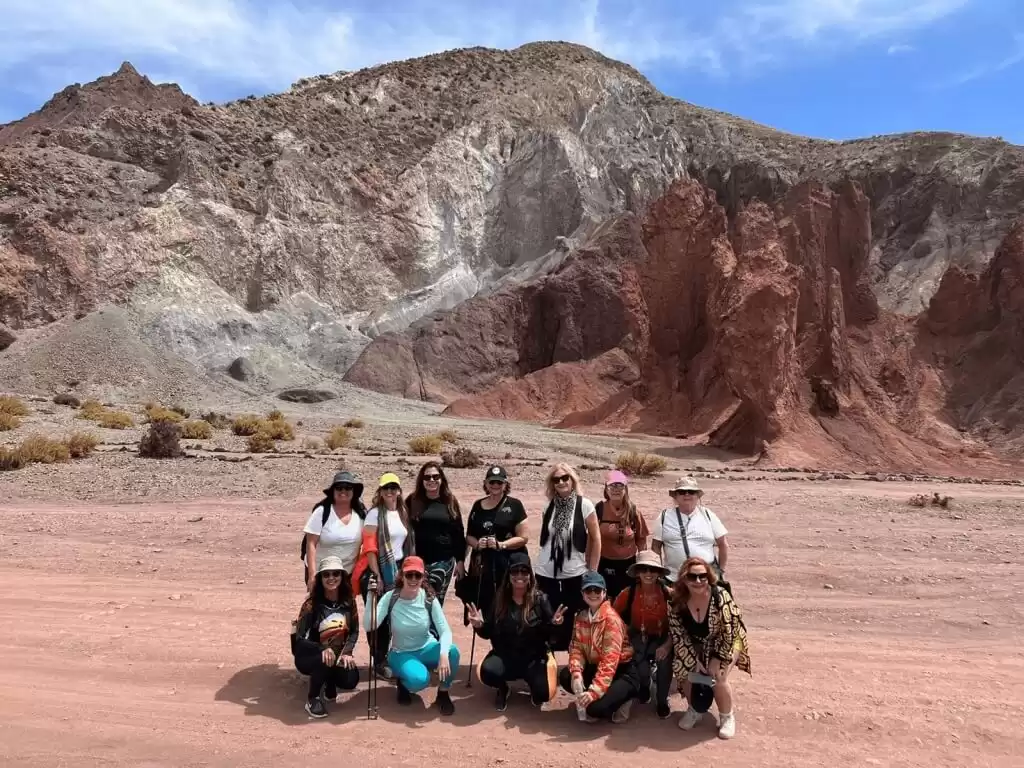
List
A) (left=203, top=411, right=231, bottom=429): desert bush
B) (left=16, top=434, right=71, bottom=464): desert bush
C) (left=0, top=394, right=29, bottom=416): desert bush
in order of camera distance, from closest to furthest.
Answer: (left=16, top=434, right=71, bottom=464): desert bush < (left=0, top=394, right=29, bottom=416): desert bush < (left=203, top=411, right=231, bottom=429): desert bush

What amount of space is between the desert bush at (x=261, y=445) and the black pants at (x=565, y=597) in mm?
14818

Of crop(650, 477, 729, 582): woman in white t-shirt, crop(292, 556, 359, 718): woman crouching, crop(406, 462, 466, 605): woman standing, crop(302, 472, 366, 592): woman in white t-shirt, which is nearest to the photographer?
crop(292, 556, 359, 718): woman crouching

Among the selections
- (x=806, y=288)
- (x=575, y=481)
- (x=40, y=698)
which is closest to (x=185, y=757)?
(x=40, y=698)

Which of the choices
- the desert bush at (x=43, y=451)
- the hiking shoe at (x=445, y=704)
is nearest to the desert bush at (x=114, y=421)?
the desert bush at (x=43, y=451)

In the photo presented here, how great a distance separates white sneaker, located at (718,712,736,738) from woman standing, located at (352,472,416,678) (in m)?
2.18

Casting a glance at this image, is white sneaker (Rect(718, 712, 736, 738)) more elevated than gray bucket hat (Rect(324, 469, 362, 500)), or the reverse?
gray bucket hat (Rect(324, 469, 362, 500))

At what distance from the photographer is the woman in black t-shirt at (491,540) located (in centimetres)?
519

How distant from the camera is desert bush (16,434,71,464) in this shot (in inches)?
615

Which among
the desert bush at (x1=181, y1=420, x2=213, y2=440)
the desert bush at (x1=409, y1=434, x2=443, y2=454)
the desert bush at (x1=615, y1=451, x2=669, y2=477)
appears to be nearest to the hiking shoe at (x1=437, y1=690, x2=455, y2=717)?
the desert bush at (x1=615, y1=451, x2=669, y2=477)

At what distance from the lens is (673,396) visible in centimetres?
3030

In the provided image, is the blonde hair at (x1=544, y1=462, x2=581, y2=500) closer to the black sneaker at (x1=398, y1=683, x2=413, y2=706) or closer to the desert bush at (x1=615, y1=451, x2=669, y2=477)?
the black sneaker at (x1=398, y1=683, x2=413, y2=706)

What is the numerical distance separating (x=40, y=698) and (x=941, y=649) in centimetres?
651

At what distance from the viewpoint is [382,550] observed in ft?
17.0

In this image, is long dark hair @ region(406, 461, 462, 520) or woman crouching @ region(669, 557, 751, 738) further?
long dark hair @ region(406, 461, 462, 520)
